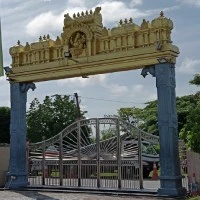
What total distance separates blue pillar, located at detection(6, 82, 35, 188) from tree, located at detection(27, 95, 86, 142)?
20344mm

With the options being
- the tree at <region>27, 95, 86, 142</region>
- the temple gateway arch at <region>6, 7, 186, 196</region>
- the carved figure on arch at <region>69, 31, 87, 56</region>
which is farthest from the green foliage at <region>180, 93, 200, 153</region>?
the tree at <region>27, 95, 86, 142</region>

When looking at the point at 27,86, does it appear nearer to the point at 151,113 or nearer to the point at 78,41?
the point at 78,41

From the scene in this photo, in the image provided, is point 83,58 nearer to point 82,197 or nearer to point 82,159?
point 82,159

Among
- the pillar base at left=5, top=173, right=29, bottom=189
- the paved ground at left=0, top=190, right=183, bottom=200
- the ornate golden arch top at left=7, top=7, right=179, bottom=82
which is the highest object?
the ornate golden arch top at left=7, top=7, right=179, bottom=82

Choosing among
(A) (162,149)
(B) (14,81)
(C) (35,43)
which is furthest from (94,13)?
(A) (162,149)

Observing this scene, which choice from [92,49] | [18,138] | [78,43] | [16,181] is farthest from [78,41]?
[16,181]

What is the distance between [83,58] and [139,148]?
3462 millimetres

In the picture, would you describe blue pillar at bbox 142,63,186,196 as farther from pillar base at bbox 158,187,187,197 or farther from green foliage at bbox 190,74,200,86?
green foliage at bbox 190,74,200,86

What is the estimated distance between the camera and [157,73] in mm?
13422

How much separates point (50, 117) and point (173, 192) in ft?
83.3

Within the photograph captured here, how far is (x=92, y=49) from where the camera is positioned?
14711 millimetres

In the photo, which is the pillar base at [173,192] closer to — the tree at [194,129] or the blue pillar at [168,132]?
the blue pillar at [168,132]

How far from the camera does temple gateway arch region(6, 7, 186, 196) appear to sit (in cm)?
1307

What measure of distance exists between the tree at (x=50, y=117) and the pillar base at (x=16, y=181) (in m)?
20.5
